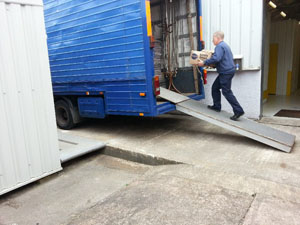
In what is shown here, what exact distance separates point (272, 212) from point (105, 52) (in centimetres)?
378

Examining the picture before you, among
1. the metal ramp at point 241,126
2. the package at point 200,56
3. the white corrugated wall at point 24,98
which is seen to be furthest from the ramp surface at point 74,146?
the package at point 200,56

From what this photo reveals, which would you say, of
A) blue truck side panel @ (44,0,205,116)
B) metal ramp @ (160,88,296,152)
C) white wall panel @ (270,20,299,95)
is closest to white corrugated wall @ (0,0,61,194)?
blue truck side panel @ (44,0,205,116)

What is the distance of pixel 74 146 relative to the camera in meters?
4.54

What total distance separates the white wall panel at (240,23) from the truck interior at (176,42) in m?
0.66

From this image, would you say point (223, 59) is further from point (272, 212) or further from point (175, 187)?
point (272, 212)

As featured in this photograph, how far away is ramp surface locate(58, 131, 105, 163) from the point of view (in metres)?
4.18

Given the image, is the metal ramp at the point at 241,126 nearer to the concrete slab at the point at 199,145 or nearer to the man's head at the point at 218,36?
the concrete slab at the point at 199,145

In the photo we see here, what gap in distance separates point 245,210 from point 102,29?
388 cm

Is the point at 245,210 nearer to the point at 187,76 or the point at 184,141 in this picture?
the point at 184,141

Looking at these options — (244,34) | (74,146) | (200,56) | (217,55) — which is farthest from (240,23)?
(74,146)

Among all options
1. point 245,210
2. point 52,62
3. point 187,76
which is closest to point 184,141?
point 187,76

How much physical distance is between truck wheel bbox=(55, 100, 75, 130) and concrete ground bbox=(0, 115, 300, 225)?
5.07 ft

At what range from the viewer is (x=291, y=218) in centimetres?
230

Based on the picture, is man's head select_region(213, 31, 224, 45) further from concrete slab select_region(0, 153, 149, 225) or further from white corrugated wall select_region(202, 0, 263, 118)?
concrete slab select_region(0, 153, 149, 225)
